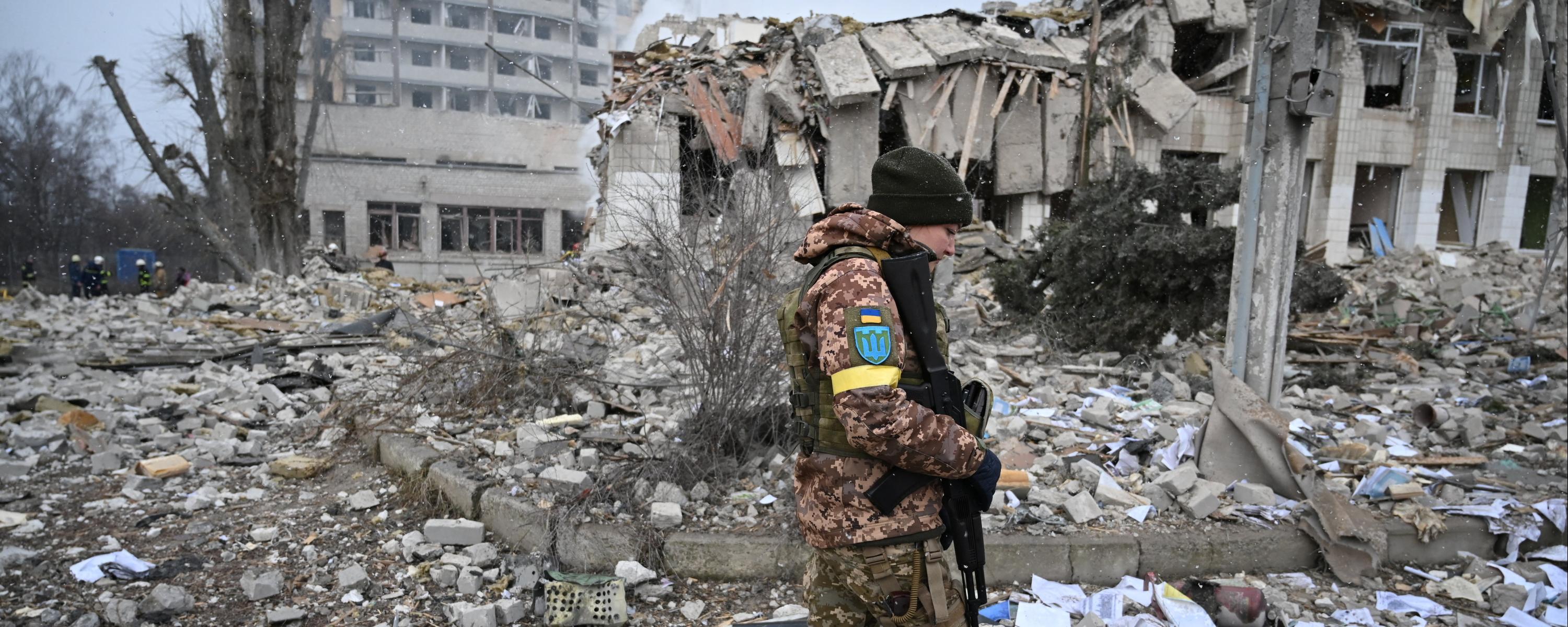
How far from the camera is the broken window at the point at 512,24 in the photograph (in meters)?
21.0

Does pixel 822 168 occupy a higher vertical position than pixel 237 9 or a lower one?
lower

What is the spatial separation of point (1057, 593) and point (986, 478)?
1753 mm

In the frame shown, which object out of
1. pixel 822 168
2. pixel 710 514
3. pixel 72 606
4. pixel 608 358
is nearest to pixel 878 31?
pixel 822 168

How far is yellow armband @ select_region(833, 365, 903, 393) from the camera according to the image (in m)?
1.68

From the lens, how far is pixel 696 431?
409 centimetres

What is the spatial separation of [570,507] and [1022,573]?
6.23 ft

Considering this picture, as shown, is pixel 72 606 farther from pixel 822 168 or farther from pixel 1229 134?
pixel 1229 134

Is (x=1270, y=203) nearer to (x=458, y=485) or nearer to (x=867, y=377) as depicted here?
(x=867, y=377)

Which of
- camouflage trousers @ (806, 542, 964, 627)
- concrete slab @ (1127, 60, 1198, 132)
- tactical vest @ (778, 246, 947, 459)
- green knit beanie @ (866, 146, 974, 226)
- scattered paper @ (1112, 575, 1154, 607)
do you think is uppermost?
concrete slab @ (1127, 60, 1198, 132)

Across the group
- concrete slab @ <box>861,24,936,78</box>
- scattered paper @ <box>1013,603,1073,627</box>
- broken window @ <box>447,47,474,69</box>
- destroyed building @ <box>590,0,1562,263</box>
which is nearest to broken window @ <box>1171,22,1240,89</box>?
destroyed building @ <box>590,0,1562,263</box>

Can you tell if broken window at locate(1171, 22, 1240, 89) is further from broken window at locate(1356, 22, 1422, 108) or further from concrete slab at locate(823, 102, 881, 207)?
concrete slab at locate(823, 102, 881, 207)

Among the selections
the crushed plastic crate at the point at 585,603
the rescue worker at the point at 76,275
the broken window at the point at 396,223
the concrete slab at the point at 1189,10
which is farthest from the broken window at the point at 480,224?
the crushed plastic crate at the point at 585,603

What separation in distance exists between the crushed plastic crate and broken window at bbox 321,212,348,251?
75.1 ft

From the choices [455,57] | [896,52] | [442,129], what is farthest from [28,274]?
[896,52]
